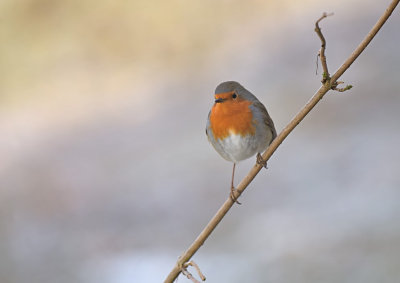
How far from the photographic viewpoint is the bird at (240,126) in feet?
7.08

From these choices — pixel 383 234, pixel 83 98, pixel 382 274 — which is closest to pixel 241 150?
pixel 382 274

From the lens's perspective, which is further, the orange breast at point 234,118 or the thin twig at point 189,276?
the orange breast at point 234,118

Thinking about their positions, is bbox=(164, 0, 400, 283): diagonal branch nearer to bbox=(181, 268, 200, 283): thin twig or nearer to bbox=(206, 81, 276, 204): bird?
bbox=(181, 268, 200, 283): thin twig

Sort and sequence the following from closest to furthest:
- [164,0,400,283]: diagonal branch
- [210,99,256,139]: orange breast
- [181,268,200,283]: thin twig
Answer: [164,0,400,283]: diagonal branch < [181,268,200,283]: thin twig < [210,99,256,139]: orange breast

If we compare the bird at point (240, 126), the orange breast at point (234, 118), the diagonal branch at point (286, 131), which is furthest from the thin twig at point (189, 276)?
the orange breast at point (234, 118)

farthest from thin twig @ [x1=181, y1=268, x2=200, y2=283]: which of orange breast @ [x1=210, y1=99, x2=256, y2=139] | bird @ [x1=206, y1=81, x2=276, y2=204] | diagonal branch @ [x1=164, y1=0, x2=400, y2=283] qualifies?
orange breast @ [x1=210, y1=99, x2=256, y2=139]

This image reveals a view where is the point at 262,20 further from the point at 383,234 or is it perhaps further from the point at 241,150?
the point at 241,150

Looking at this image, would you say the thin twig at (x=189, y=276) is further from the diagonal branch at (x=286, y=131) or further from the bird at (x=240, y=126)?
the bird at (x=240, y=126)

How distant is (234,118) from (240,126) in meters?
0.04

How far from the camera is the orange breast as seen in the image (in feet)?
7.07

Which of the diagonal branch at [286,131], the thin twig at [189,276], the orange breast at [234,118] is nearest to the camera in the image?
the diagonal branch at [286,131]

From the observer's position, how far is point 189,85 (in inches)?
283

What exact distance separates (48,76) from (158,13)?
1.56 m

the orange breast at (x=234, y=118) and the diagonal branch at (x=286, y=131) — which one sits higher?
the orange breast at (x=234, y=118)
